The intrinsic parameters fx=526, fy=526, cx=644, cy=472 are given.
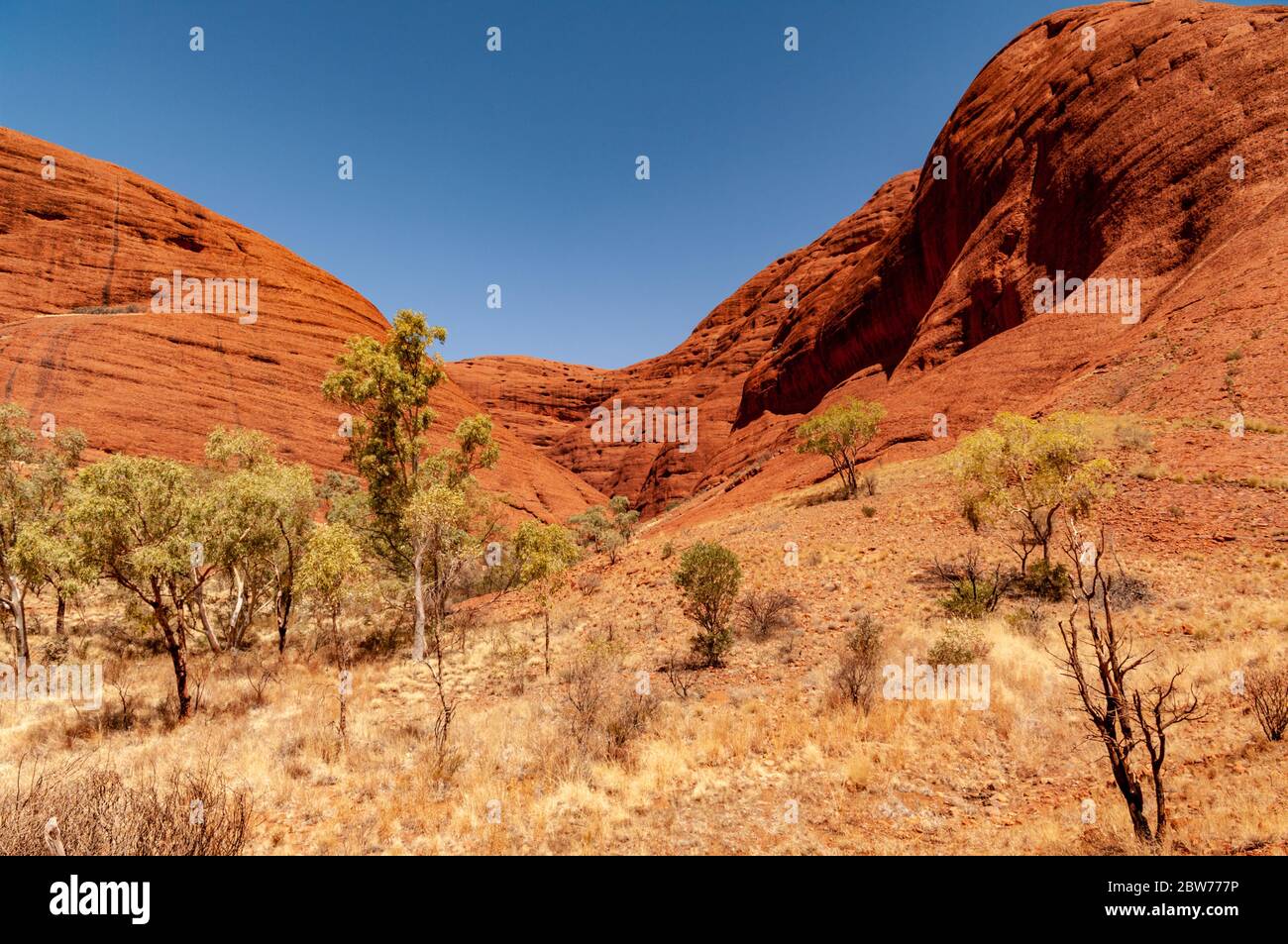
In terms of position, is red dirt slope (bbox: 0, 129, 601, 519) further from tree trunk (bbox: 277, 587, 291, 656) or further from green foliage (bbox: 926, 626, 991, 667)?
green foliage (bbox: 926, 626, 991, 667)

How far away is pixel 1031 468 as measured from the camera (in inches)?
439

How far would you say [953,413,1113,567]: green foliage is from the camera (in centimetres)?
1020

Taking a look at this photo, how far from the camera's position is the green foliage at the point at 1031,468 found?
33.5ft

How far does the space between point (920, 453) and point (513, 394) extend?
8934cm

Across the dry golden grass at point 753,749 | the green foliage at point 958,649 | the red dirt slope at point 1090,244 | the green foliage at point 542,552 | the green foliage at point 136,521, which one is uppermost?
the red dirt slope at point 1090,244

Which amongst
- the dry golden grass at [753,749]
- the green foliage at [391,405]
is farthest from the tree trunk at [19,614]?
the green foliage at [391,405]

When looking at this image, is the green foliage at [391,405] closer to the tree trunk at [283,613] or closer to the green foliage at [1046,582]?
the tree trunk at [283,613]

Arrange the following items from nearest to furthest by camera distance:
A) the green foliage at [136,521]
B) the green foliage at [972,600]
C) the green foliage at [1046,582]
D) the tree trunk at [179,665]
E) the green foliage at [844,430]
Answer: the green foliage at [136,521] → the tree trunk at [179,665] → the green foliage at [972,600] → the green foliage at [1046,582] → the green foliage at [844,430]

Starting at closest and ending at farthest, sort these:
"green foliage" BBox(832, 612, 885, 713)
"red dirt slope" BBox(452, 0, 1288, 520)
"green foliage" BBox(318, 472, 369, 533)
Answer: "green foliage" BBox(832, 612, 885, 713)
"green foliage" BBox(318, 472, 369, 533)
"red dirt slope" BBox(452, 0, 1288, 520)

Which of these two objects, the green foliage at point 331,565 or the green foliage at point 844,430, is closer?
the green foliage at point 331,565

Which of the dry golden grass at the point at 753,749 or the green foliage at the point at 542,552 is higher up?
the green foliage at the point at 542,552

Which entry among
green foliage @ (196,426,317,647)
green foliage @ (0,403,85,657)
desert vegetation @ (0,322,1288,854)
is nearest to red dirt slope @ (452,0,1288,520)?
desert vegetation @ (0,322,1288,854)

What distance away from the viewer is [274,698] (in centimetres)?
1113

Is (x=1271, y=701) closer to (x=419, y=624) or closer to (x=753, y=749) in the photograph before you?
(x=753, y=749)
